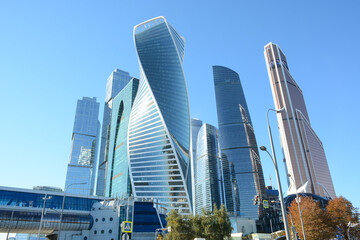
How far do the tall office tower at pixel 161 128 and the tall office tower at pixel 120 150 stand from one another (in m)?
15.0

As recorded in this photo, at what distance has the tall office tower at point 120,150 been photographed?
16100 centimetres

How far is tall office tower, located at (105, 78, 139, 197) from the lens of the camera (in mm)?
161000

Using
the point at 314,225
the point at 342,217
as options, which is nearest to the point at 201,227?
the point at 314,225

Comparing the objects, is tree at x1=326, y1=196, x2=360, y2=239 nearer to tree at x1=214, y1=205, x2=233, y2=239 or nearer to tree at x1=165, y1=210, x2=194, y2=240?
tree at x1=214, y1=205, x2=233, y2=239

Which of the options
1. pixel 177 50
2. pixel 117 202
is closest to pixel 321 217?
pixel 117 202

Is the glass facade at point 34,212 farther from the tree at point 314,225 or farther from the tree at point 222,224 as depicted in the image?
the tree at point 314,225

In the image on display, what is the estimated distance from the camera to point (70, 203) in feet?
314

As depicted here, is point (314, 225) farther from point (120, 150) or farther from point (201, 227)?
point (120, 150)

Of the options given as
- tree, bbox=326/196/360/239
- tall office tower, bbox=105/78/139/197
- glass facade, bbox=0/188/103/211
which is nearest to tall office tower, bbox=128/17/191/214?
tall office tower, bbox=105/78/139/197

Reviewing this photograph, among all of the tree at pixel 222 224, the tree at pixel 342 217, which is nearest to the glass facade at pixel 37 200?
the tree at pixel 222 224

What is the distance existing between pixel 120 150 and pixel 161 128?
46.6 metres

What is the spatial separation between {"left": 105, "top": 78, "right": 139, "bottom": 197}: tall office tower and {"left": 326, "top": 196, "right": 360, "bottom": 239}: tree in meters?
111

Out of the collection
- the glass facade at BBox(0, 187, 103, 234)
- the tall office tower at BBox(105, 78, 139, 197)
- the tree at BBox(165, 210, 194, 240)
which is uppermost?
the tall office tower at BBox(105, 78, 139, 197)

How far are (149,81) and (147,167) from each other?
47.3 meters
